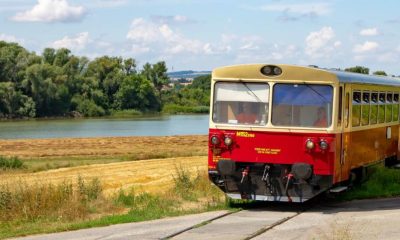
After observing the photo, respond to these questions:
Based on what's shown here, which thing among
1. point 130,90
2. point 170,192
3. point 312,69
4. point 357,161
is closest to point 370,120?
point 357,161

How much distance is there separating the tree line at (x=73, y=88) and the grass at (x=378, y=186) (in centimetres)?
7921

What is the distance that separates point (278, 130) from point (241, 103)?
0.93 metres

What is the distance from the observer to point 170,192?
55.0ft

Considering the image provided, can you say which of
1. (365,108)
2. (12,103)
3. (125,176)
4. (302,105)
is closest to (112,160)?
(125,176)

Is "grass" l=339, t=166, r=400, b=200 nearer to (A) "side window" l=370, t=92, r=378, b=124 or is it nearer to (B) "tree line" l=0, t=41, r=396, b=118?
(A) "side window" l=370, t=92, r=378, b=124

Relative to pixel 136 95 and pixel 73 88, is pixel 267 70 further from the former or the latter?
pixel 136 95

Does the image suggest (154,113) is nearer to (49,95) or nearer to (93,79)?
(93,79)

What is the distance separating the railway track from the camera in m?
11.4

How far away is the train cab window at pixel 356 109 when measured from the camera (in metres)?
15.7

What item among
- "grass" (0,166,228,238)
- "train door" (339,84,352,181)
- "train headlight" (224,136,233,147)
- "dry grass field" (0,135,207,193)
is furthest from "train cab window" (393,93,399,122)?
"train headlight" (224,136,233,147)

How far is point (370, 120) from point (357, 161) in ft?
4.49

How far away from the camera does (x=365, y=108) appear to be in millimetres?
16688

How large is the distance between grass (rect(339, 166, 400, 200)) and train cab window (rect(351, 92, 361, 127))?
1.57m

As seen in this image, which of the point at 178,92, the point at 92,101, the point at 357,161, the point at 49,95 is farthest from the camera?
the point at 178,92
